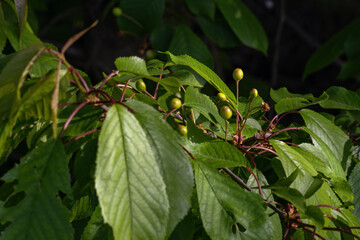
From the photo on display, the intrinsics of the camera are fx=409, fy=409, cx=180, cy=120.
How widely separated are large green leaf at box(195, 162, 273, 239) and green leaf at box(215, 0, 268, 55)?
144 cm

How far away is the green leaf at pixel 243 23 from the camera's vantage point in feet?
6.87

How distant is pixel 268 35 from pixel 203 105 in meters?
3.07

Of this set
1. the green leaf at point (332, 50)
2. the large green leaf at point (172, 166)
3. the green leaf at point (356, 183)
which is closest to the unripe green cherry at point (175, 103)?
the large green leaf at point (172, 166)

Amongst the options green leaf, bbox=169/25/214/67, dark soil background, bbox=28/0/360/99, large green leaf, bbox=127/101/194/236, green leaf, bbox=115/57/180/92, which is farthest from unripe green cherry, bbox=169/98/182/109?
dark soil background, bbox=28/0/360/99

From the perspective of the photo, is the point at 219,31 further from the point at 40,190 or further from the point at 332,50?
the point at 40,190

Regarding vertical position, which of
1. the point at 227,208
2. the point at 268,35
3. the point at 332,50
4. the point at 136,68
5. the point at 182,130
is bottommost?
the point at 268,35

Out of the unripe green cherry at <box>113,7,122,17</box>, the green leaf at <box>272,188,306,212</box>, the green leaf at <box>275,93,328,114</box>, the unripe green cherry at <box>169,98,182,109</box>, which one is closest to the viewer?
the green leaf at <box>272,188,306,212</box>

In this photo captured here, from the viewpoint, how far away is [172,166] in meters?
0.67

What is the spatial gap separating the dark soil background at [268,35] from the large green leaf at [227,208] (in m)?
1.64

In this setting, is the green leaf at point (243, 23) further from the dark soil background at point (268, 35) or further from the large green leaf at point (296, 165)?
the large green leaf at point (296, 165)

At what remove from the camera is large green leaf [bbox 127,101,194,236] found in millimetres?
668

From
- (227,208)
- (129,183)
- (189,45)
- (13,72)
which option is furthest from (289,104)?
(189,45)

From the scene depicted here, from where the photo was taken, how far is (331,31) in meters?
4.67

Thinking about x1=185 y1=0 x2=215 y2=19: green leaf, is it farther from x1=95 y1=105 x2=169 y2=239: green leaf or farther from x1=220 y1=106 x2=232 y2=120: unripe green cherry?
x1=95 y1=105 x2=169 y2=239: green leaf
